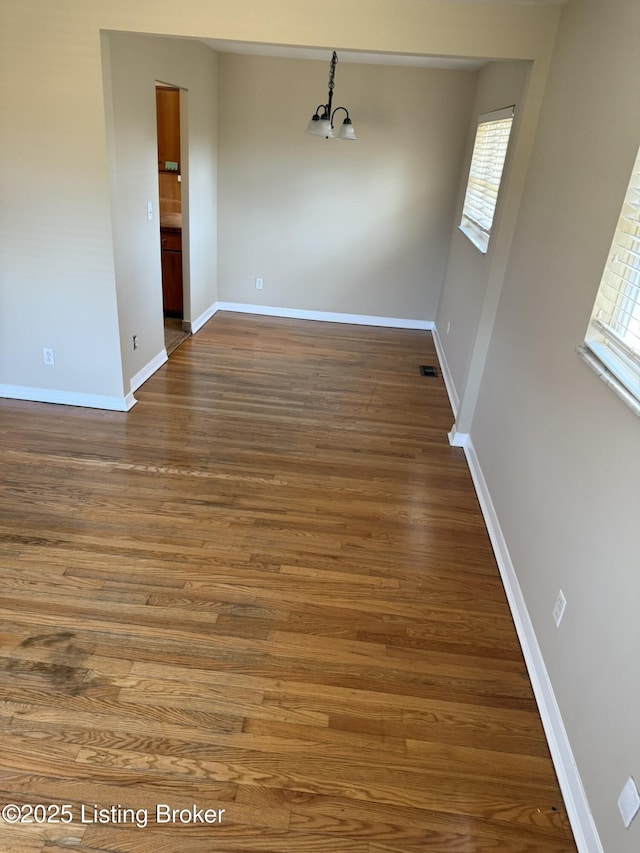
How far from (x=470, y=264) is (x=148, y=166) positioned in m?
2.43

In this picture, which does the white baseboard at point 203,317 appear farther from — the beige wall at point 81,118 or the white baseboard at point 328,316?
the beige wall at point 81,118

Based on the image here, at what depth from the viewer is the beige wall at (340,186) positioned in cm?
517

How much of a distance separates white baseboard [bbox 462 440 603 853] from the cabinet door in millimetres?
4296

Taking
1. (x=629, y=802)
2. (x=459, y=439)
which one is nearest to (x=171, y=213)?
(x=459, y=439)

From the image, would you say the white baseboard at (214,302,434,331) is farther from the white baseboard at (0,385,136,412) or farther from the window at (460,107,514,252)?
the white baseboard at (0,385,136,412)

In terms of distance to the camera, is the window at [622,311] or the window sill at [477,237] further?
the window sill at [477,237]

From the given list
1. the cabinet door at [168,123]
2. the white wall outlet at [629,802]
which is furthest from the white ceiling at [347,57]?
the white wall outlet at [629,802]

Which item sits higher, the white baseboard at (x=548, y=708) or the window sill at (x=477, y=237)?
the window sill at (x=477, y=237)

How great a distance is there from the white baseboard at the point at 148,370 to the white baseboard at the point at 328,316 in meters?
1.67

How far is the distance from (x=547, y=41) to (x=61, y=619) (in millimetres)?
3438

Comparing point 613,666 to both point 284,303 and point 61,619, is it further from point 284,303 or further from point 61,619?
point 284,303

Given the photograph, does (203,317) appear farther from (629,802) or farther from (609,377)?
(629,802)

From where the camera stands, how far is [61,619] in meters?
2.15

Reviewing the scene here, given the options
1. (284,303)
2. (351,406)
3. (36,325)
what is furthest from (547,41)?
(284,303)
